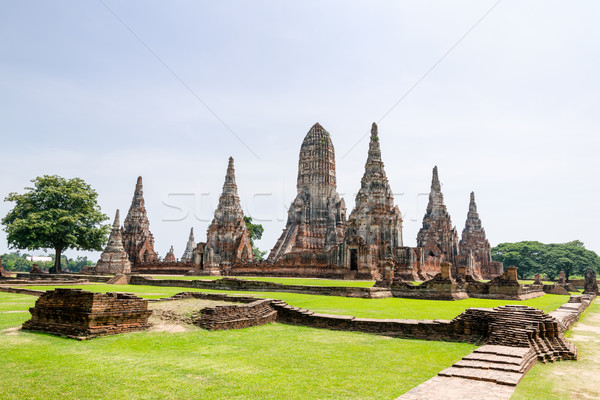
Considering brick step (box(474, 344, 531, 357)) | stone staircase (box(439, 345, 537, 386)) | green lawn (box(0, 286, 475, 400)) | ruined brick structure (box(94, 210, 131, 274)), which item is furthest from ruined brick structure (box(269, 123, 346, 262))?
stone staircase (box(439, 345, 537, 386))

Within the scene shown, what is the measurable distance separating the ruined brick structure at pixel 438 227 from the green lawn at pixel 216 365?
154ft

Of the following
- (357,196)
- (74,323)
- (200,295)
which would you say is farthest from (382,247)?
(74,323)

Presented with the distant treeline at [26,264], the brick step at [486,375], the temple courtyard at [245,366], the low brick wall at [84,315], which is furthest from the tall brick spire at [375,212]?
the distant treeline at [26,264]

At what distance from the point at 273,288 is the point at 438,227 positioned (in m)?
38.7

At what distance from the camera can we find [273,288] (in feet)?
75.3

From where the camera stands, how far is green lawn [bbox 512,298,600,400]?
5.72 meters

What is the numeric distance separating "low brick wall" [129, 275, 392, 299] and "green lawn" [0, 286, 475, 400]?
10.3 meters

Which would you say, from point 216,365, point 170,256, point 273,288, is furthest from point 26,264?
point 216,365

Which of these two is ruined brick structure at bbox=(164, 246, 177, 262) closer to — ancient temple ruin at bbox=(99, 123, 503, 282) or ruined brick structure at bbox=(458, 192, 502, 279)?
ancient temple ruin at bbox=(99, 123, 503, 282)

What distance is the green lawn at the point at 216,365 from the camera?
552cm

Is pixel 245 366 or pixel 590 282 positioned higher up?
pixel 590 282

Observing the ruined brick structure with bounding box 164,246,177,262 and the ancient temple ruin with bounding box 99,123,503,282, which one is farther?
the ruined brick structure with bounding box 164,246,177,262

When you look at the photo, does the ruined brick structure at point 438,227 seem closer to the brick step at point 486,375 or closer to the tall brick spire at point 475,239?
the tall brick spire at point 475,239

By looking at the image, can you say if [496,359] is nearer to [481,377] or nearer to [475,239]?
[481,377]
